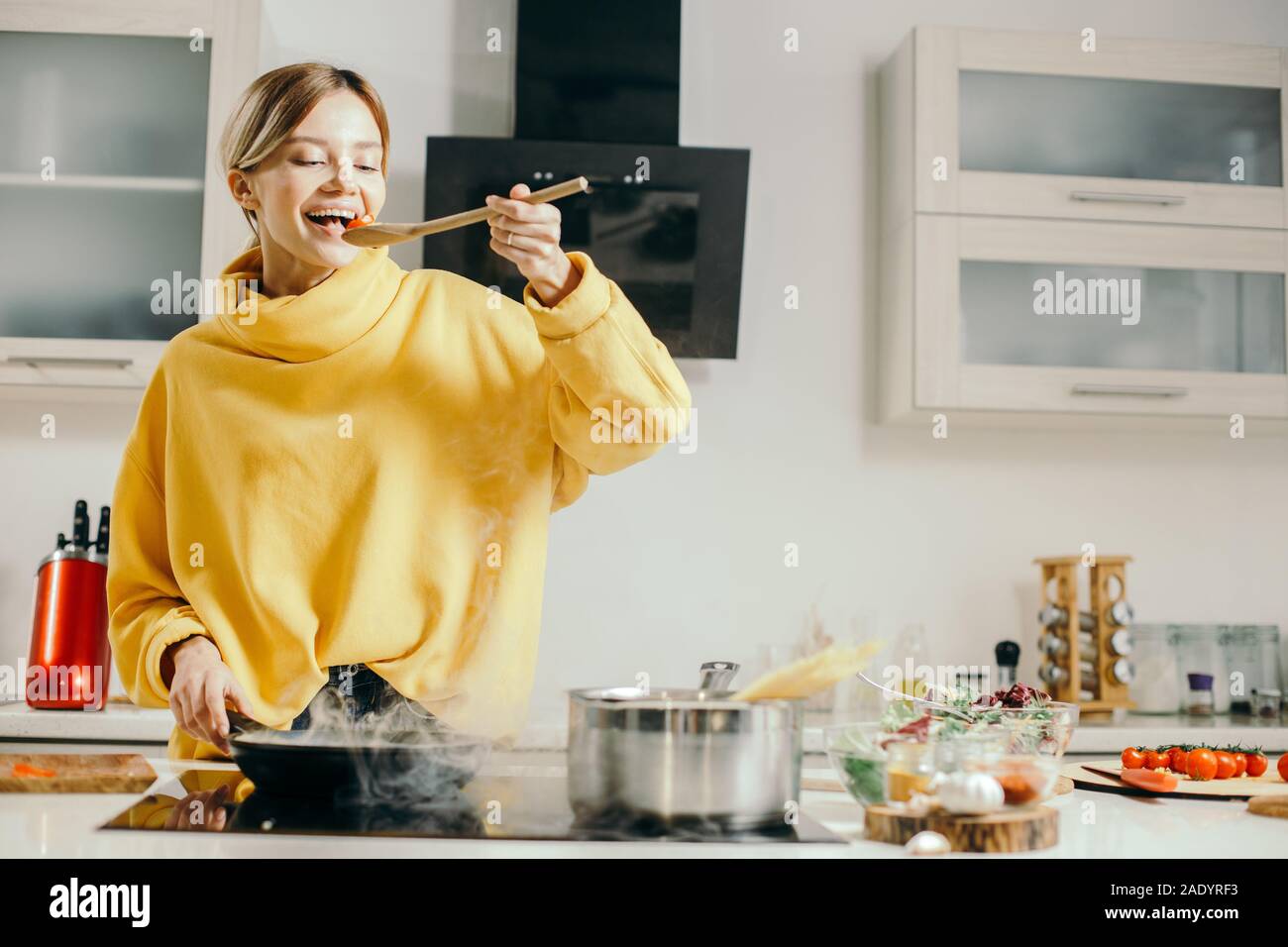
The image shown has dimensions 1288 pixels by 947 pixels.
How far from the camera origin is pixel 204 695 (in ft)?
3.38

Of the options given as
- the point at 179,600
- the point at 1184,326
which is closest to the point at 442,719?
the point at 179,600

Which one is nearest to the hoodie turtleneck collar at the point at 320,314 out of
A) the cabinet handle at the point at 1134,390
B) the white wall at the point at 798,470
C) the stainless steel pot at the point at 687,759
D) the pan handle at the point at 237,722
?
the pan handle at the point at 237,722

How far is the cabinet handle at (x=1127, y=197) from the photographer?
2535 mm

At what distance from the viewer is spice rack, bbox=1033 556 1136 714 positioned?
8.27 feet

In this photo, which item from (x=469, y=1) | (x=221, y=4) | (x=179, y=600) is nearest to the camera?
(x=179, y=600)

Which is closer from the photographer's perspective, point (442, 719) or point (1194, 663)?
point (442, 719)

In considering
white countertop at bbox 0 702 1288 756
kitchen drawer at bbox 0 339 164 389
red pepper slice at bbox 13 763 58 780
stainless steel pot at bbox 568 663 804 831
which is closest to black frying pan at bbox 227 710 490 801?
stainless steel pot at bbox 568 663 804 831

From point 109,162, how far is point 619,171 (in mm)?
1082

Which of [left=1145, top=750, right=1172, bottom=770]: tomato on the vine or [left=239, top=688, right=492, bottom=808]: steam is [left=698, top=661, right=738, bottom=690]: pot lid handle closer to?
[left=239, top=688, right=492, bottom=808]: steam

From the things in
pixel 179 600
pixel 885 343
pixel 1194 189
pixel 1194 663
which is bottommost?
pixel 1194 663
